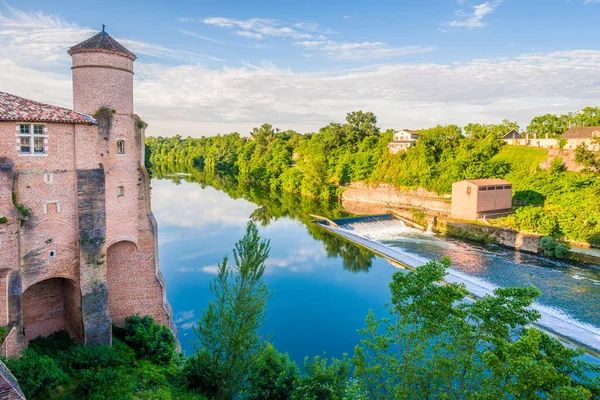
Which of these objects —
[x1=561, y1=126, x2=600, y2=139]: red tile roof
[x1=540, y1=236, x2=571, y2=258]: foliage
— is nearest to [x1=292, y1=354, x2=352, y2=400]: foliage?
[x1=540, y1=236, x2=571, y2=258]: foliage

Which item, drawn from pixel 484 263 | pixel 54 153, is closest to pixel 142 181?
pixel 54 153

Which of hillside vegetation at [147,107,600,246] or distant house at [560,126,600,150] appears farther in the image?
distant house at [560,126,600,150]

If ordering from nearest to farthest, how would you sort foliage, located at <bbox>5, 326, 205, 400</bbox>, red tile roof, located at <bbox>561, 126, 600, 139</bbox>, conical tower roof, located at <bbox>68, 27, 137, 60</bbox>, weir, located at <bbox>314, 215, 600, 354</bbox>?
foliage, located at <bbox>5, 326, 205, 400</bbox>, conical tower roof, located at <bbox>68, 27, 137, 60</bbox>, weir, located at <bbox>314, 215, 600, 354</bbox>, red tile roof, located at <bbox>561, 126, 600, 139</bbox>

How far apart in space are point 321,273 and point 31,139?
18.2 metres

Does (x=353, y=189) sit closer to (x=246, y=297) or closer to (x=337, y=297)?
(x=337, y=297)

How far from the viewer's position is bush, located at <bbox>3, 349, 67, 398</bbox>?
969cm

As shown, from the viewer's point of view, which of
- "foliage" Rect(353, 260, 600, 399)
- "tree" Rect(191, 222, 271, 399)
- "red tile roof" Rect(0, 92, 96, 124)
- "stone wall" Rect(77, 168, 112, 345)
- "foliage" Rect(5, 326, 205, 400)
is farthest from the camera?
"stone wall" Rect(77, 168, 112, 345)

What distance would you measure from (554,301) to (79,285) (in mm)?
21234

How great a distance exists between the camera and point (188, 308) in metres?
19.9

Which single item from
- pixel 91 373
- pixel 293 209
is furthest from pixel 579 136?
pixel 91 373

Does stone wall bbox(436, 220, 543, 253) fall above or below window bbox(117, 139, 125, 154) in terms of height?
below

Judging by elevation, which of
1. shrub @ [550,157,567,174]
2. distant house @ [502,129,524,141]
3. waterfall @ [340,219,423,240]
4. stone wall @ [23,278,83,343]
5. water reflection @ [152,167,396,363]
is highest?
distant house @ [502,129,524,141]

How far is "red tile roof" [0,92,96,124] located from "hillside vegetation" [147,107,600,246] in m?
30.8

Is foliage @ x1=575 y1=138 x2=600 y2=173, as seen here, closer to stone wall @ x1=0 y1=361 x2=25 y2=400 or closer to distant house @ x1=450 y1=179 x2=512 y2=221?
distant house @ x1=450 y1=179 x2=512 y2=221
